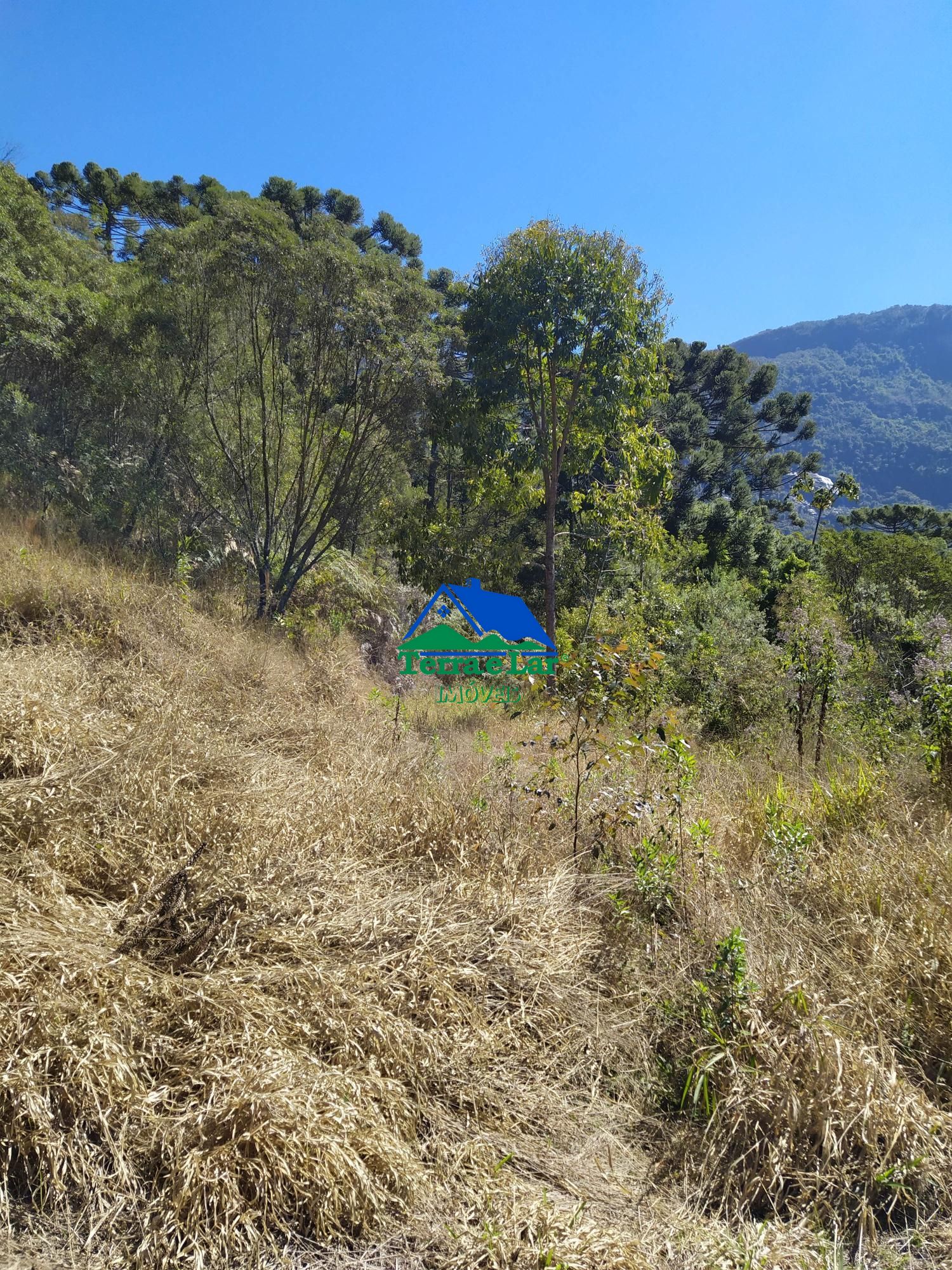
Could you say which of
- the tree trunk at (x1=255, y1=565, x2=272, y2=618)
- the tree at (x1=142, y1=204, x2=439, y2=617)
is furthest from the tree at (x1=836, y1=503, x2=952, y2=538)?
the tree trunk at (x1=255, y1=565, x2=272, y2=618)

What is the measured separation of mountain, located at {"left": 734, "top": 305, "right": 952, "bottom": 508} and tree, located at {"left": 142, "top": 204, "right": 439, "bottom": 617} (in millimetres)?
106200

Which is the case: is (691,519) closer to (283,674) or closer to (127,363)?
(127,363)

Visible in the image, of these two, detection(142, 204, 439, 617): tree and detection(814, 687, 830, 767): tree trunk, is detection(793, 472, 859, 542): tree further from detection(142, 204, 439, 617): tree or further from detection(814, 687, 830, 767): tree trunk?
detection(142, 204, 439, 617): tree

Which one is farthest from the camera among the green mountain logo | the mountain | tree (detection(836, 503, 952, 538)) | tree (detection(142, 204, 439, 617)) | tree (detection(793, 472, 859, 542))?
the mountain

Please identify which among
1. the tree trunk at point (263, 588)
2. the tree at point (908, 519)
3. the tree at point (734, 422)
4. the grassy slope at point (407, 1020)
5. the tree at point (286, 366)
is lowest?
the grassy slope at point (407, 1020)

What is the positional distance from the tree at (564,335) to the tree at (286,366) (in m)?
0.80

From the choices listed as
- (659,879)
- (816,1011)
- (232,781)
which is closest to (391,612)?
(232,781)

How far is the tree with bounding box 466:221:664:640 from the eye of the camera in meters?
7.96

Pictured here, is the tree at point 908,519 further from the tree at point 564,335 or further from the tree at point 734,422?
the tree at point 564,335

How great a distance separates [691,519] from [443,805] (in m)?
22.2

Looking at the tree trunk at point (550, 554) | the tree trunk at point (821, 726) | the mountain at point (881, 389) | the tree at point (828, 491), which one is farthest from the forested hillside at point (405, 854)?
the mountain at point (881, 389)

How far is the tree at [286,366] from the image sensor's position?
738 centimetres

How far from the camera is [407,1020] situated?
8.00ft

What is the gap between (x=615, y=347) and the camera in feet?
26.9
